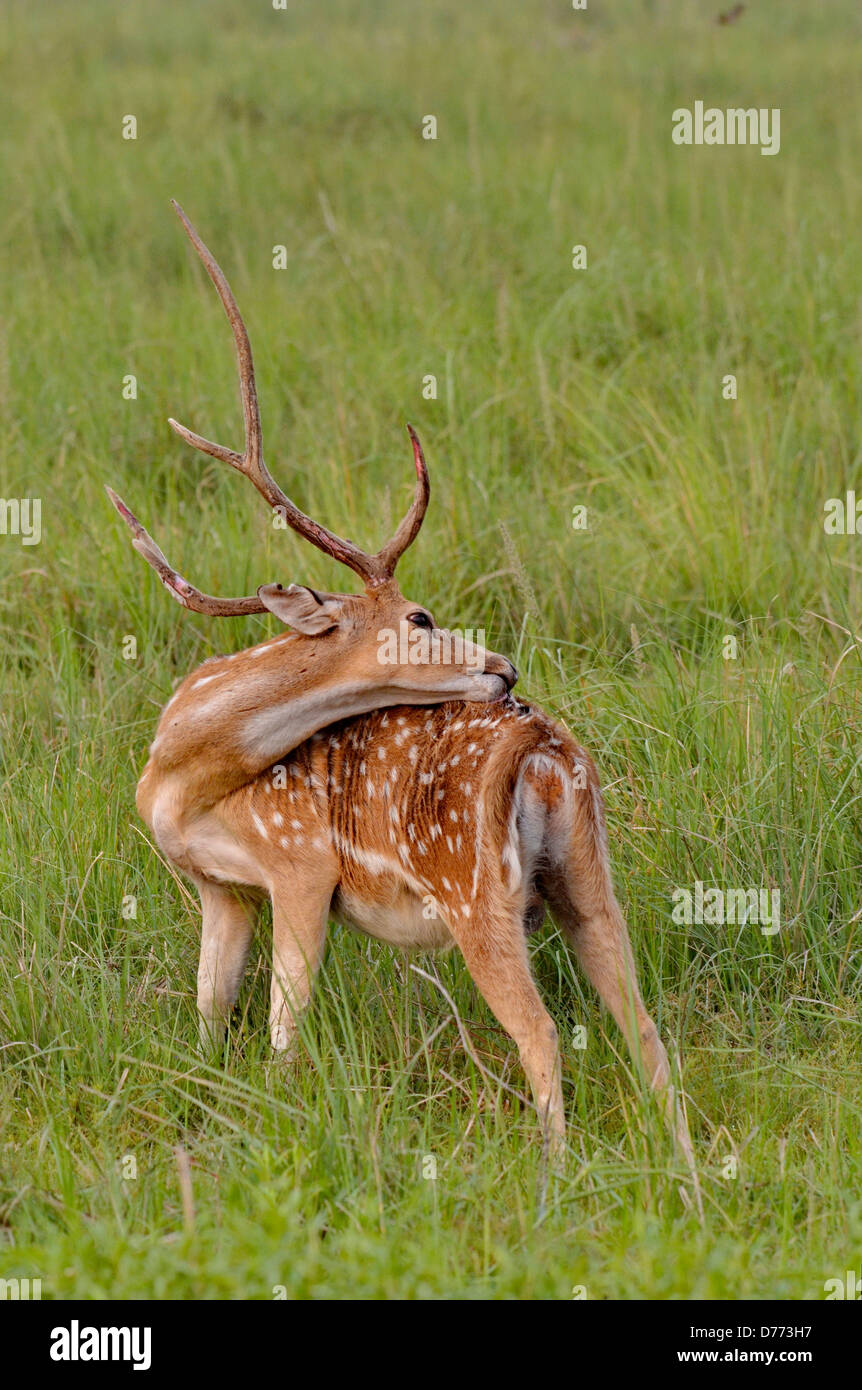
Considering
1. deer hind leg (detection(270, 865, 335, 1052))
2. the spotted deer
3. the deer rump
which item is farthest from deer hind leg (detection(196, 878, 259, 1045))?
deer hind leg (detection(270, 865, 335, 1052))

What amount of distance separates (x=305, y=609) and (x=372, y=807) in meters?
0.51

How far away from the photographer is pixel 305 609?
4.04m

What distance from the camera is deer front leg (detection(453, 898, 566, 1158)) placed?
11.5 feet

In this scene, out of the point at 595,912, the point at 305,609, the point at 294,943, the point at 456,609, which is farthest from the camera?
the point at 456,609

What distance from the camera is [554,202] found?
28.0ft

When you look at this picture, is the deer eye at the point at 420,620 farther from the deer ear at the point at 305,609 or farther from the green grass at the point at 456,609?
the green grass at the point at 456,609

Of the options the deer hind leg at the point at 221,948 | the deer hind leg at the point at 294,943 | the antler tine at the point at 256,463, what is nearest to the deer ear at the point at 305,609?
the antler tine at the point at 256,463

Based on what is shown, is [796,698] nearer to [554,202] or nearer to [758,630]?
[758,630]

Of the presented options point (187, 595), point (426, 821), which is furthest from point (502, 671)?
point (187, 595)

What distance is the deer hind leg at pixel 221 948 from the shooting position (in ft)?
13.5

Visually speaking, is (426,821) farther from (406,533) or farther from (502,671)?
(406,533)

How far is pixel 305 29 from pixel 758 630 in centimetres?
1043

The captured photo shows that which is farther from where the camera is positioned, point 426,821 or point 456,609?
point 456,609
